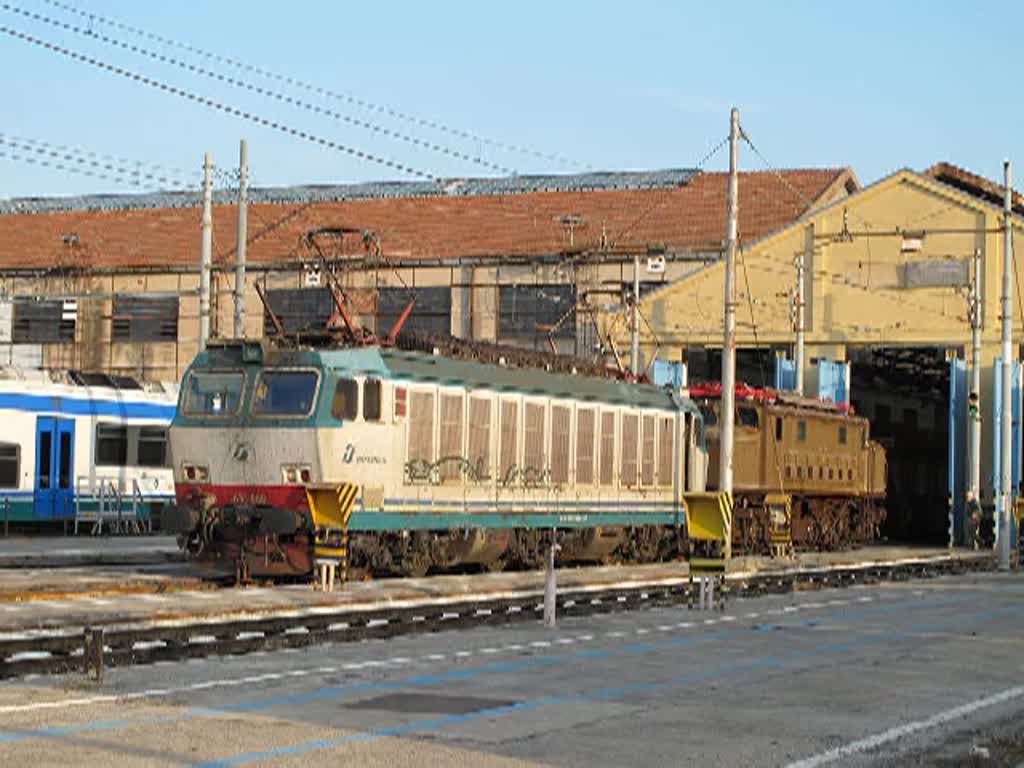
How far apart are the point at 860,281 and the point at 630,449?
2572 centimetres

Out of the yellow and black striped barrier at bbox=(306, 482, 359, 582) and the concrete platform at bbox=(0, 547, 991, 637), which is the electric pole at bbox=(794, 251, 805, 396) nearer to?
the concrete platform at bbox=(0, 547, 991, 637)

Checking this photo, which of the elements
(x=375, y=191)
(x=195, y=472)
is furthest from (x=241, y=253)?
(x=375, y=191)

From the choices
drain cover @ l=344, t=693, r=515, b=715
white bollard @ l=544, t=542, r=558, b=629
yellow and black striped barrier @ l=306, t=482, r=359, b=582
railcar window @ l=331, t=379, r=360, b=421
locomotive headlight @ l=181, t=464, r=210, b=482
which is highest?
railcar window @ l=331, t=379, r=360, b=421

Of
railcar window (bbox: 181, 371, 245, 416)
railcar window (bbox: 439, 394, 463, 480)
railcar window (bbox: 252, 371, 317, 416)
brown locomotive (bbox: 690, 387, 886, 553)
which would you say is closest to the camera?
railcar window (bbox: 252, 371, 317, 416)

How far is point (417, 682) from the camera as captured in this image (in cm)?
1698

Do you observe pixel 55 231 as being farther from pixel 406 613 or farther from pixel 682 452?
pixel 406 613

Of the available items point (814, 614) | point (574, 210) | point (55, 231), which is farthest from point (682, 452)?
point (55, 231)

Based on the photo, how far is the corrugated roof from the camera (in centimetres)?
8625

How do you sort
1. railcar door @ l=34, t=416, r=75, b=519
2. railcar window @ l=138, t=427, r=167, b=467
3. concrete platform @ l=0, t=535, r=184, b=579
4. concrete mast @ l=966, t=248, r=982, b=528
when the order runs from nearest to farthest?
concrete platform @ l=0, t=535, r=184, b=579 < railcar door @ l=34, t=416, r=75, b=519 < railcar window @ l=138, t=427, r=167, b=467 < concrete mast @ l=966, t=248, r=982, b=528

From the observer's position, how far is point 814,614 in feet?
88.5

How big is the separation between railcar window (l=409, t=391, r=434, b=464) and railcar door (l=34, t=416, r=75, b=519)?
639 inches

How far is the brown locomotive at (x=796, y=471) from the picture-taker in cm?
4428

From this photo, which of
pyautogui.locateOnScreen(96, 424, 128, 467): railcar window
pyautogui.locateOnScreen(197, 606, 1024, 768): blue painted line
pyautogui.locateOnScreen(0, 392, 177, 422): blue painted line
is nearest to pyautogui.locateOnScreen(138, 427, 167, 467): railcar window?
pyautogui.locateOnScreen(0, 392, 177, 422): blue painted line

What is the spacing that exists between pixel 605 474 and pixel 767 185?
47538 mm
